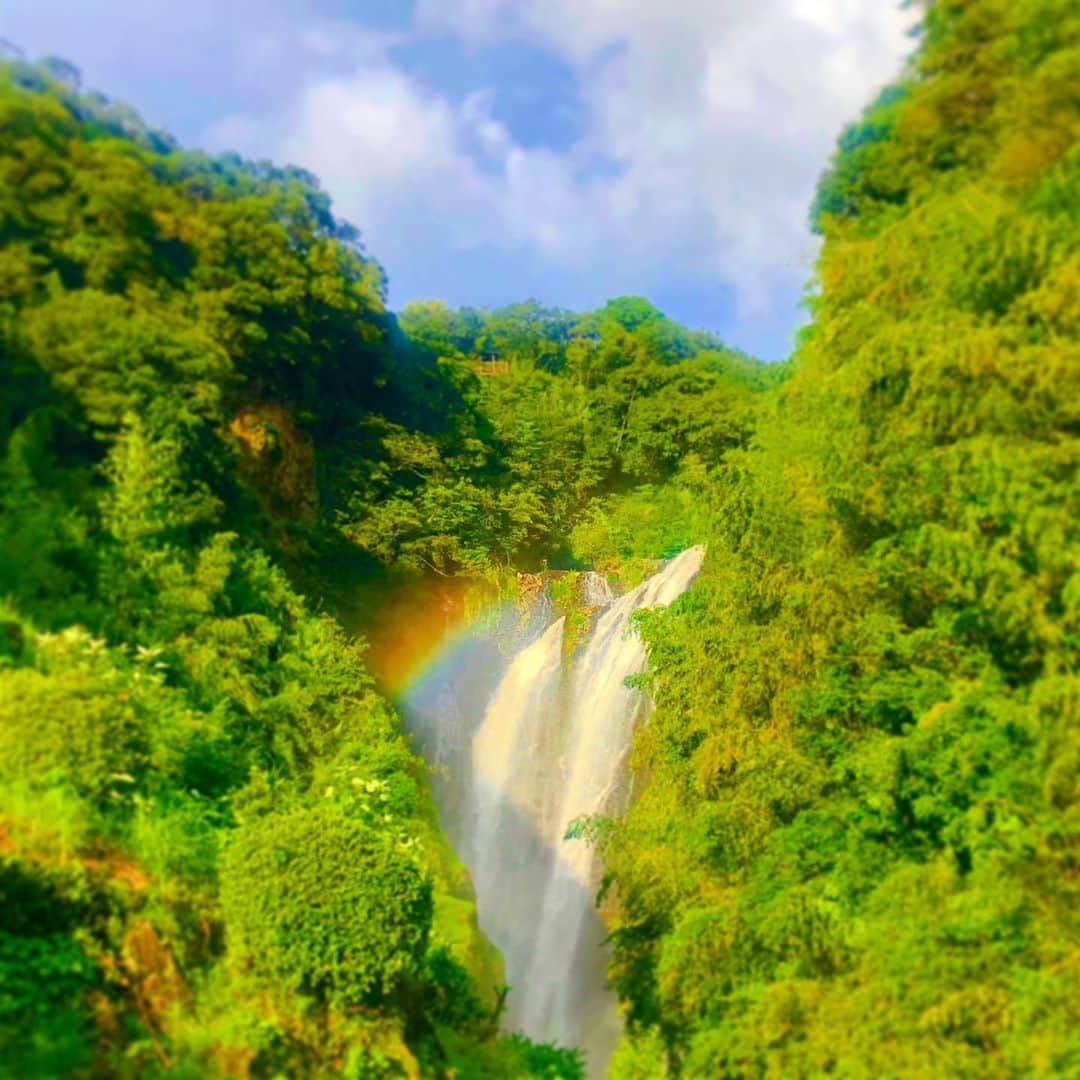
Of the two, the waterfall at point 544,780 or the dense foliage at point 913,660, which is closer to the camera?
the dense foliage at point 913,660

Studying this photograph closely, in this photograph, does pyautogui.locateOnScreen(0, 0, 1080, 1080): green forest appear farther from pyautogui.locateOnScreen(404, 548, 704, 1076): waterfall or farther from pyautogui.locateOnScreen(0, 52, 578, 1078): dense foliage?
pyautogui.locateOnScreen(404, 548, 704, 1076): waterfall

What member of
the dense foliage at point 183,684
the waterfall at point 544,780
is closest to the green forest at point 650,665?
the dense foliage at point 183,684

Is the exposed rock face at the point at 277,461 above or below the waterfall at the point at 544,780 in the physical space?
above

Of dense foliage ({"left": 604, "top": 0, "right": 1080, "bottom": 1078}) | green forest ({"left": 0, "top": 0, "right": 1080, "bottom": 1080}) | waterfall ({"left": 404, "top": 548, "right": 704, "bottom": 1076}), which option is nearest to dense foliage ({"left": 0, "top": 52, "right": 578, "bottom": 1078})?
green forest ({"left": 0, "top": 0, "right": 1080, "bottom": 1080})

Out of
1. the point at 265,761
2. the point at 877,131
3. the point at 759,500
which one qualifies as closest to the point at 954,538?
the point at 759,500

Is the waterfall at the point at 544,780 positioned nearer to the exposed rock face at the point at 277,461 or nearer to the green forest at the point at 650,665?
the green forest at the point at 650,665

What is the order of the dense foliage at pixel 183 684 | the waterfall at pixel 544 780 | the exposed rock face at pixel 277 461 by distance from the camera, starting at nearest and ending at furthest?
the dense foliage at pixel 183 684 → the exposed rock face at pixel 277 461 → the waterfall at pixel 544 780

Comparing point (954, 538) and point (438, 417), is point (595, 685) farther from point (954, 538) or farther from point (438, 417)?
point (954, 538)
